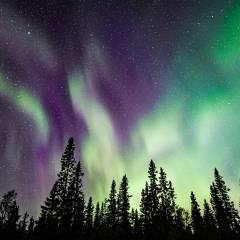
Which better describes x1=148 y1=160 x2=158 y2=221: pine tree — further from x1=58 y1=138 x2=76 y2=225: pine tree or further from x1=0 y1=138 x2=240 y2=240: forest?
x1=58 y1=138 x2=76 y2=225: pine tree

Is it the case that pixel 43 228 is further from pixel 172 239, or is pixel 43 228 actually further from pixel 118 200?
pixel 118 200

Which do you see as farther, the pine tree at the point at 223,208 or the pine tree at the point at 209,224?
the pine tree at the point at 223,208

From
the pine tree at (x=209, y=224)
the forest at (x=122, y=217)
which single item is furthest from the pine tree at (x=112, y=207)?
the pine tree at (x=209, y=224)

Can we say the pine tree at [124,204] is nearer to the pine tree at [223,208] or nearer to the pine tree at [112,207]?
the pine tree at [112,207]

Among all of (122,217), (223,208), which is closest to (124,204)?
(122,217)

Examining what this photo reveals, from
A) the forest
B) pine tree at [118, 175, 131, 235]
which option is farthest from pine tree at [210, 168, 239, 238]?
pine tree at [118, 175, 131, 235]

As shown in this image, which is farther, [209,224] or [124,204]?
[124,204]

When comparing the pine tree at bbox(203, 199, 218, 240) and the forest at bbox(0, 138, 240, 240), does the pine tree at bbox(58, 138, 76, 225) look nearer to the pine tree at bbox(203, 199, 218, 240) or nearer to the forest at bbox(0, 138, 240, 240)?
the forest at bbox(0, 138, 240, 240)

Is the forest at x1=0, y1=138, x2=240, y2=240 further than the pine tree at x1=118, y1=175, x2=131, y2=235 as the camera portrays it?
No

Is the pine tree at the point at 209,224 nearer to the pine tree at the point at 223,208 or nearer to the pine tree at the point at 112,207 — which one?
the pine tree at the point at 223,208

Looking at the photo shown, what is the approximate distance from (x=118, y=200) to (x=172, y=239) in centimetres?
3463

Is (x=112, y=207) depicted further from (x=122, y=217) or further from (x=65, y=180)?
(x=65, y=180)

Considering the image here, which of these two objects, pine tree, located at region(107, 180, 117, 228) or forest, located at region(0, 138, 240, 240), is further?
pine tree, located at region(107, 180, 117, 228)

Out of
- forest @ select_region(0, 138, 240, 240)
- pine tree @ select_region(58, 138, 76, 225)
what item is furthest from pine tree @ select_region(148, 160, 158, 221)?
pine tree @ select_region(58, 138, 76, 225)
